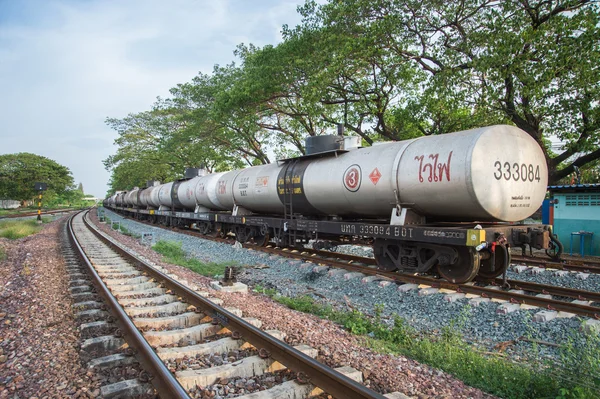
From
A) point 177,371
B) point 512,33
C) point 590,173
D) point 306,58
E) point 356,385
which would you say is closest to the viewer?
point 356,385

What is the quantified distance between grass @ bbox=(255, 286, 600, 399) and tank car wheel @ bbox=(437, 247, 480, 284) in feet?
5.27

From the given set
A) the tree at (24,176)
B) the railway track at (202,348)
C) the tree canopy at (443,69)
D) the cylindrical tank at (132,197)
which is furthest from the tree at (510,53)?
the tree at (24,176)

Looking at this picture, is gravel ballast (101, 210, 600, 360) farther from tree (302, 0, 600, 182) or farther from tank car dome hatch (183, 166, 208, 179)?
tank car dome hatch (183, 166, 208, 179)

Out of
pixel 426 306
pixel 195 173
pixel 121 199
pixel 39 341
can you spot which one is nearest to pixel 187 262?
pixel 39 341

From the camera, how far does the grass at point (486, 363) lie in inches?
129

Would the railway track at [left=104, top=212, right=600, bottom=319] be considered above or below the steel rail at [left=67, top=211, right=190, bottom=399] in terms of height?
below

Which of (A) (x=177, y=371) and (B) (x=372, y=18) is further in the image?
(B) (x=372, y=18)

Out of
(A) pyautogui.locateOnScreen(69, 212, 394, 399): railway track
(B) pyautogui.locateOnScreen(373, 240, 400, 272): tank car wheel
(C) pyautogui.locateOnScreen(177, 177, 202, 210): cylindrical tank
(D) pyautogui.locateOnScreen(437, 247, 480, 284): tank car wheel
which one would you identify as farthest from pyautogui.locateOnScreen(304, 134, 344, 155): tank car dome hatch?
(C) pyautogui.locateOnScreen(177, 177, 202, 210): cylindrical tank

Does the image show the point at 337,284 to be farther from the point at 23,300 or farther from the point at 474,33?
the point at 474,33

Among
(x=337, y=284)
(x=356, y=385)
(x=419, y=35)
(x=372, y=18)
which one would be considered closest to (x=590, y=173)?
(x=419, y=35)

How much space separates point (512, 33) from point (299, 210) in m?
8.61

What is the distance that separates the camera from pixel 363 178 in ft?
27.4

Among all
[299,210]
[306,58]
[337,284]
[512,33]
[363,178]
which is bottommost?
[337,284]

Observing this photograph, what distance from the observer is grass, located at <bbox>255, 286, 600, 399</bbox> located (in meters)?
3.28
